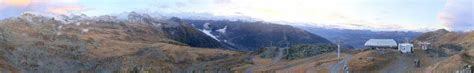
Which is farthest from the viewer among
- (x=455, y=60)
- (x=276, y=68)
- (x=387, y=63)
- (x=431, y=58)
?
(x=276, y=68)

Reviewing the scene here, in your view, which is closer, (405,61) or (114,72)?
(405,61)

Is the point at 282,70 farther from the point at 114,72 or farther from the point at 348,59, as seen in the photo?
the point at 114,72

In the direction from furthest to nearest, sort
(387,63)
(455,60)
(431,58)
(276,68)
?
(276,68) → (431,58) → (387,63) → (455,60)

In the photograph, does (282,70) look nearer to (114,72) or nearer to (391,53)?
(391,53)

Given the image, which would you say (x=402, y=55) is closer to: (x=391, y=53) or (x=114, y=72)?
(x=391, y=53)

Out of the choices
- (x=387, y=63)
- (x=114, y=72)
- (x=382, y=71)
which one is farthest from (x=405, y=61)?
(x=114, y=72)

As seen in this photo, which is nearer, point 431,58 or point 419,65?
point 419,65

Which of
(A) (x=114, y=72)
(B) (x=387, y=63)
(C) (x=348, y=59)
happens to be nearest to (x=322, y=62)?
(C) (x=348, y=59)

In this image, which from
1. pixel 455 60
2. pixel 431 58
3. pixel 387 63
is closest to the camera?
pixel 455 60
